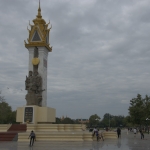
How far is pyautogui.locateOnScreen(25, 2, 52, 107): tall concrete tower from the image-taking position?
32.3m

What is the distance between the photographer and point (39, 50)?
32688mm

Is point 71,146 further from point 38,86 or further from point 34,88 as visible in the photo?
point 38,86

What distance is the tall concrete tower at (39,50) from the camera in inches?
A: 1273

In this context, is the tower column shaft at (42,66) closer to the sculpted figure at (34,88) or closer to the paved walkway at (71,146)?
the sculpted figure at (34,88)

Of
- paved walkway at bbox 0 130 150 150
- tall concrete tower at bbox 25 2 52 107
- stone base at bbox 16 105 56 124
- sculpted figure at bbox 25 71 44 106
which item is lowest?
paved walkway at bbox 0 130 150 150

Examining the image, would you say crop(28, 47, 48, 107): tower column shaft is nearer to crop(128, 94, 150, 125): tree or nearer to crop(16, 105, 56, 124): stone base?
crop(16, 105, 56, 124): stone base

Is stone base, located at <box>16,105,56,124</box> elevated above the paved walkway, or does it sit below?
above

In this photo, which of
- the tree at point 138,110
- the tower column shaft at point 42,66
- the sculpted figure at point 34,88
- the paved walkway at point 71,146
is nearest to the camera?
the paved walkway at point 71,146

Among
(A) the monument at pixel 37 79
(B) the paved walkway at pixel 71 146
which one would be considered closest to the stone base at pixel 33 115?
(A) the monument at pixel 37 79

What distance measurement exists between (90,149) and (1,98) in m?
28.3

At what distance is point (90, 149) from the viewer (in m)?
15.0

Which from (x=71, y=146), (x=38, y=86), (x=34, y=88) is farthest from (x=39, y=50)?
(x=71, y=146)

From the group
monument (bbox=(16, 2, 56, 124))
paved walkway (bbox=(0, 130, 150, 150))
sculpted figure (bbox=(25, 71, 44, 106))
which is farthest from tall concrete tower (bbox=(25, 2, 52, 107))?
paved walkway (bbox=(0, 130, 150, 150))

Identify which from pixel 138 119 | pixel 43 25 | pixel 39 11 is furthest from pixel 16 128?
pixel 138 119
